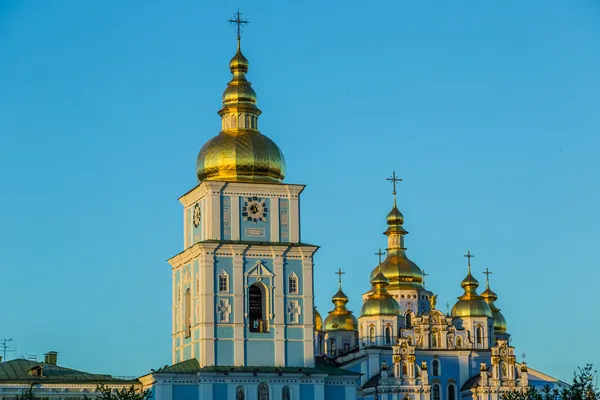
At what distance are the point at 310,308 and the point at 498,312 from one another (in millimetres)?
30622

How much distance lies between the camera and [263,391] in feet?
187

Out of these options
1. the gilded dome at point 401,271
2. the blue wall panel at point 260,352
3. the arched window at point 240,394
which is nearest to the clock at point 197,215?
the blue wall panel at point 260,352

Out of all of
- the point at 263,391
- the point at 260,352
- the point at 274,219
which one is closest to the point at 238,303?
the point at 260,352

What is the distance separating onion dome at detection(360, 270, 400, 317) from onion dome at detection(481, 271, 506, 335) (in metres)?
7.35

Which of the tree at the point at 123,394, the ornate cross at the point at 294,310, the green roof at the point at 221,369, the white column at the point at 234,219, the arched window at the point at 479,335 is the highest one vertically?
the white column at the point at 234,219

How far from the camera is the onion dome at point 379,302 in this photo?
80.1m

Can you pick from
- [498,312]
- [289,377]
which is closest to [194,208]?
[289,377]

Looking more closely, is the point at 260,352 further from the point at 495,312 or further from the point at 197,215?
the point at 495,312

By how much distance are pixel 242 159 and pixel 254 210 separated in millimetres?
2032

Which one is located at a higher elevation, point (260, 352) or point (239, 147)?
point (239, 147)

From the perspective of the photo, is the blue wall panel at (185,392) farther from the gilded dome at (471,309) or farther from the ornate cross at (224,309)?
the gilded dome at (471,309)

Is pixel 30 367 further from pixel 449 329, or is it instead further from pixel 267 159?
pixel 449 329

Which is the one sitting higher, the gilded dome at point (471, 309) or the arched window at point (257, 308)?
the gilded dome at point (471, 309)

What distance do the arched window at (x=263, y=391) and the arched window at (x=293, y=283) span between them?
12.0ft
